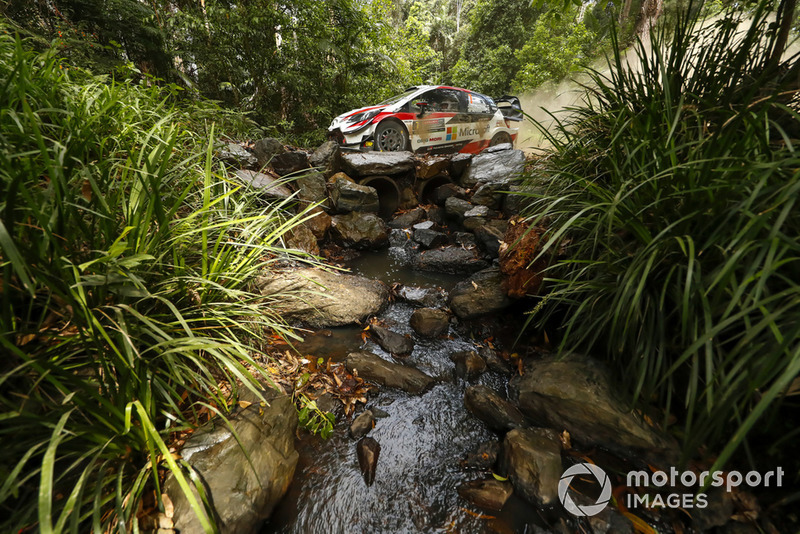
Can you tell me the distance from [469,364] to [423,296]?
1077mm

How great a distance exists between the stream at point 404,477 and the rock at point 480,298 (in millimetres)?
634

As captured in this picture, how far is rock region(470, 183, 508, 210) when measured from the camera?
4539mm

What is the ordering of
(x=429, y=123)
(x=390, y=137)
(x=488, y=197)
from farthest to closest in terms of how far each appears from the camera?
1. (x=429, y=123)
2. (x=390, y=137)
3. (x=488, y=197)

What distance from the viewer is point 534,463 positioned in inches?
56.9

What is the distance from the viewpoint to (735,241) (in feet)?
3.52

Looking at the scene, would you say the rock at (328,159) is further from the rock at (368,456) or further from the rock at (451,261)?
the rock at (368,456)

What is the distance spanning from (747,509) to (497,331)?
1.61 m

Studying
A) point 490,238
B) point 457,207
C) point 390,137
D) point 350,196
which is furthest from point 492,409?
point 390,137

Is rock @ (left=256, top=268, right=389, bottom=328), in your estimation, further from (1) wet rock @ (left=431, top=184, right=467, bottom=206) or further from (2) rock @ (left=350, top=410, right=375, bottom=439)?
(1) wet rock @ (left=431, top=184, right=467, bottom=206)

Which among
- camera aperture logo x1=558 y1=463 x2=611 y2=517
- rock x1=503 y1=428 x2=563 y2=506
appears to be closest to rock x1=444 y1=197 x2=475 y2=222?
rock x1=503 y1=428 x2=563 y2=506

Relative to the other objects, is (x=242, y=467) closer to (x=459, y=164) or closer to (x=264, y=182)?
A: (x=264, y=182)

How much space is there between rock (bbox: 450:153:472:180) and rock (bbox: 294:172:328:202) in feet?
8.36

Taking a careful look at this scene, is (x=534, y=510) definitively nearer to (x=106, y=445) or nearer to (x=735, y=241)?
(x=735, y=241)

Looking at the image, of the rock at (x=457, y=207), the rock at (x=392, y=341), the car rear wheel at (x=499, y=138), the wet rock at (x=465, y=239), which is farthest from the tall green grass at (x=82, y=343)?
the car rear wheel at (x=499, y=138)
